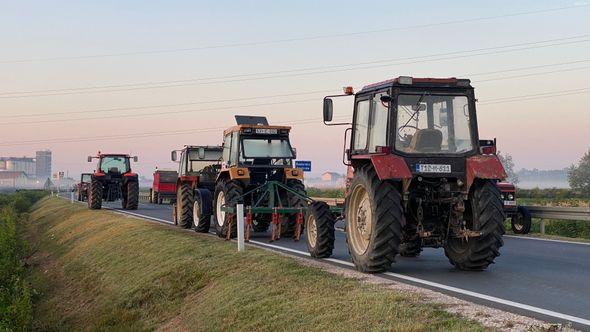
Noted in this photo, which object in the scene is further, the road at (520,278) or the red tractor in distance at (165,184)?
the red tractor in distance at (165,184)

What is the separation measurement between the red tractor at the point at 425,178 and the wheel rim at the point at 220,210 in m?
6.64

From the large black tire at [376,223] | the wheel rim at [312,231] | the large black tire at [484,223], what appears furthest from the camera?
the wheel rim at [312,231]

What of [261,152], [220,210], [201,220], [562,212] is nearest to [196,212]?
[201,220]

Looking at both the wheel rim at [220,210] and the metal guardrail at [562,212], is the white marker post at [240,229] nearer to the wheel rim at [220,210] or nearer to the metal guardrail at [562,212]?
the wheel rim at [220,210]

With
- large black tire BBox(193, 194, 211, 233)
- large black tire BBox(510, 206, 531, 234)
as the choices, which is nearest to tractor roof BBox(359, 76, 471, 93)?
large black tire BBox(193, 194, 211, 233)

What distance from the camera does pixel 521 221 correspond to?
18.5 m

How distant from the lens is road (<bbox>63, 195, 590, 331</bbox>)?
22.3 ft

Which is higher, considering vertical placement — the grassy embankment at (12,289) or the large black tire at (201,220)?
the large black tire at (201,220)

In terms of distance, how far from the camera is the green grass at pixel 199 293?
6.76m

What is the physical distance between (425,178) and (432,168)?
0.86ft

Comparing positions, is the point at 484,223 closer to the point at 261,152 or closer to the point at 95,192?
the point at 261,152

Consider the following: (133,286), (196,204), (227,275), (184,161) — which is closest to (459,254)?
(227,275)

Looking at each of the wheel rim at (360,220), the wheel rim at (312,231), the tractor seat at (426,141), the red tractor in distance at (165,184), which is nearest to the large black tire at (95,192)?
the red tractor in distance at (165,184)

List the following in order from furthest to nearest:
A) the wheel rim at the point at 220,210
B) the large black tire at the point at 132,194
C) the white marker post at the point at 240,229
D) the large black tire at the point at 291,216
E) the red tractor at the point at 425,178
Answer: the large black tire at the point at 132,194, the wheel rim at the point at 220,210, the large black tire at the point at 291,216, the white marker post at the point at 240,229, the red tractor at the point at 425,178
